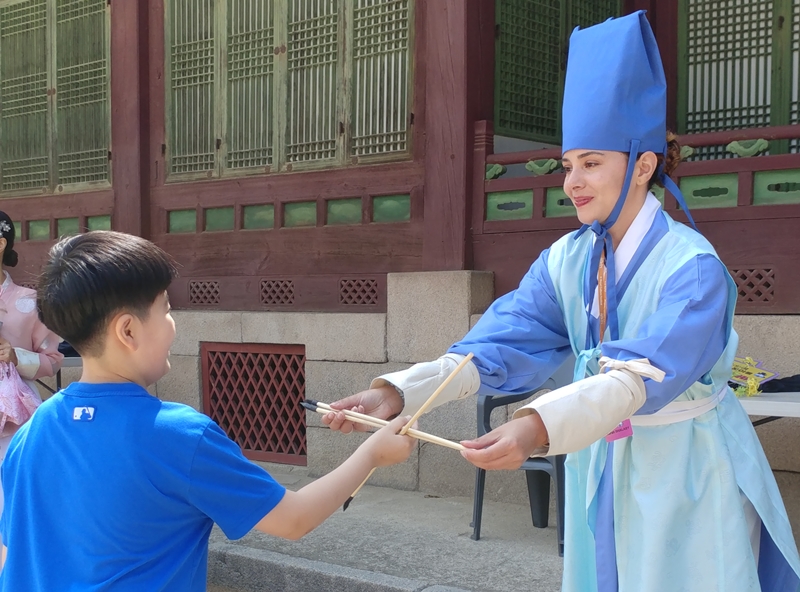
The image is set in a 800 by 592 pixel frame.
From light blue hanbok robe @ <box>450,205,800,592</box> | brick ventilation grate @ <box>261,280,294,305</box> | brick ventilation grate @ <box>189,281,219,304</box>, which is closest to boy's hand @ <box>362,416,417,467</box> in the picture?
light blue hanbok robe @ <box>450,205,800,592</box>

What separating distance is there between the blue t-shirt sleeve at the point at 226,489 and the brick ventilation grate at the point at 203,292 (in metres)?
6.16

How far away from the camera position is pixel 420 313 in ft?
21.8

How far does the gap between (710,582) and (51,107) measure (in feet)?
27.4

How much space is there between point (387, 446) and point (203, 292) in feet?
20.3

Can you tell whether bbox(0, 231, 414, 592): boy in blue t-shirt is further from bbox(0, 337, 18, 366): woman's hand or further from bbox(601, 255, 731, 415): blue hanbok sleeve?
bbox(0, 337, 18, 366): woman's hand

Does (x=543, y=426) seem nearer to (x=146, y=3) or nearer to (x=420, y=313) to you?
(x=420, y=313)

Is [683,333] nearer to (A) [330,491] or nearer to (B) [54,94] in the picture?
(A) [330,491]

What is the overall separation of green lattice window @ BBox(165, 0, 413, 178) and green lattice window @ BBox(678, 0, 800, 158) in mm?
2064

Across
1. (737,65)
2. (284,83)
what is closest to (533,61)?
(737,65)

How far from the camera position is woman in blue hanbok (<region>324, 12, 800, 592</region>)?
240 cm

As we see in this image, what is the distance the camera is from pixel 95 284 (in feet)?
6.69

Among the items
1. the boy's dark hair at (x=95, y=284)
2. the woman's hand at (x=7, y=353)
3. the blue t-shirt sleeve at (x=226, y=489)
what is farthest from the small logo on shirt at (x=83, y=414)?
the woman's hand at (x=7, y=353)

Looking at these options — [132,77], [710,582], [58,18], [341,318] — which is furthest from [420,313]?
[58,18]

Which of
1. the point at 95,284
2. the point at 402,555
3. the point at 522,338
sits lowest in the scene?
the point at 402,555
